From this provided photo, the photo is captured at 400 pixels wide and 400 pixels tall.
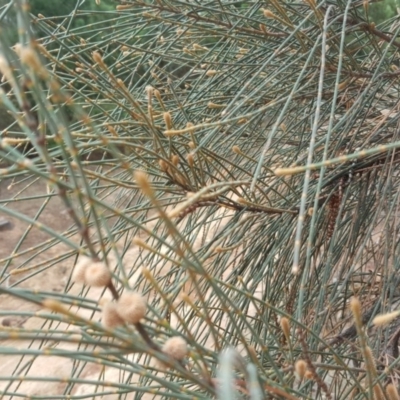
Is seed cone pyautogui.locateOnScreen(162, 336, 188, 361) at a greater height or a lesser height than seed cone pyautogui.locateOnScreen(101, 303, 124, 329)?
lesser

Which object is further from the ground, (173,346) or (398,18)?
(398,18)

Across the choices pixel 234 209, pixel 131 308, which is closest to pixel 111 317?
pixel 131 308

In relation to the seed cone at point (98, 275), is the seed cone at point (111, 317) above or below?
below

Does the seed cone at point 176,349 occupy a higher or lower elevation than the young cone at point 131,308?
lower

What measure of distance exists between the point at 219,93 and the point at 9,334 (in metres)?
0.64

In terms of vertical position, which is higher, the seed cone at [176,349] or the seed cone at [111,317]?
the seed cone at [111,317]

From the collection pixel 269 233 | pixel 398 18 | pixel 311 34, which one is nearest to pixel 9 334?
pixel 269 233

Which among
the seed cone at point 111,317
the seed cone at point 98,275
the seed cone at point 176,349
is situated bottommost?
the seed cone at point 176,349

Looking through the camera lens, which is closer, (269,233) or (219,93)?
(269,233)

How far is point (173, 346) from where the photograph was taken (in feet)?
0.94

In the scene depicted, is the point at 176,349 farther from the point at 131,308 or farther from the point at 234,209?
the point at 234,209

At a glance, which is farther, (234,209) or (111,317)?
(234,209)

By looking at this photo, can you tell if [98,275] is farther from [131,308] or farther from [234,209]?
[234,209]

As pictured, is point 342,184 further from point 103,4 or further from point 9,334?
point 103,4
